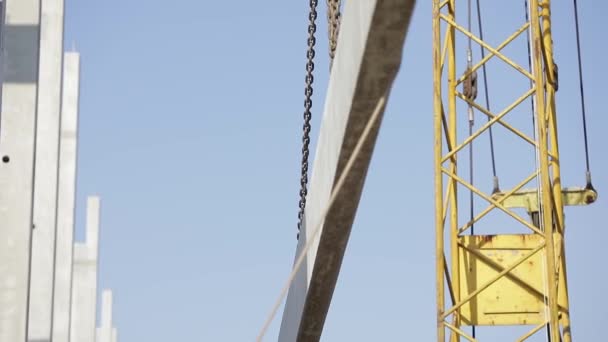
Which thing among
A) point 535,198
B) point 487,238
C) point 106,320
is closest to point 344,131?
point 487,238

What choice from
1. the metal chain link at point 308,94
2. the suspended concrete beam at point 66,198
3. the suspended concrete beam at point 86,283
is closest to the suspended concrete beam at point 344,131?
the metal chain link at point 308,94

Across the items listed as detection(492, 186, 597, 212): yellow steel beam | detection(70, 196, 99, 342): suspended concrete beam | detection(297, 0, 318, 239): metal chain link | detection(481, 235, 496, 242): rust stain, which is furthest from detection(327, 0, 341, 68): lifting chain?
detection(70, 196, 99, 342): suspended concrete beam

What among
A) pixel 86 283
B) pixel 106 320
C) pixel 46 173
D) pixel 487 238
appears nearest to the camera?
pixel 46 173

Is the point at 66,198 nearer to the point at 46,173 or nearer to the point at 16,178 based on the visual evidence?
the point at 46,173

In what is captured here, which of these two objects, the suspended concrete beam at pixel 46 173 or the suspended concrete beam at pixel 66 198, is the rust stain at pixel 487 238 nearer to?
the suspended concrete beam at pixel 66 198

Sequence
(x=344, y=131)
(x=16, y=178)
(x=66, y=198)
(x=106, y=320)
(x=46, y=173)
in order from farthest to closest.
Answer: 1. (x=106, y=320)
2. (x=66, y=198)
3. (x=46, y=173)
4. (x=16, y=178)
5. (x=344, y=131)

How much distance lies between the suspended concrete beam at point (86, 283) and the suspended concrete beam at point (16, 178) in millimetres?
7770

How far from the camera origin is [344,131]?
17.9 feet

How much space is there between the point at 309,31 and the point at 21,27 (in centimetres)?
234

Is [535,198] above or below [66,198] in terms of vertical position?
above

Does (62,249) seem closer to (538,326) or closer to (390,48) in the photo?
(538,326)

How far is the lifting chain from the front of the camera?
7750 millimetres

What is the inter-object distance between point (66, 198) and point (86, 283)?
3.61m

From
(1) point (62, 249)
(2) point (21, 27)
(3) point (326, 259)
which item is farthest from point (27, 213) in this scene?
(1) point (62, 249)
